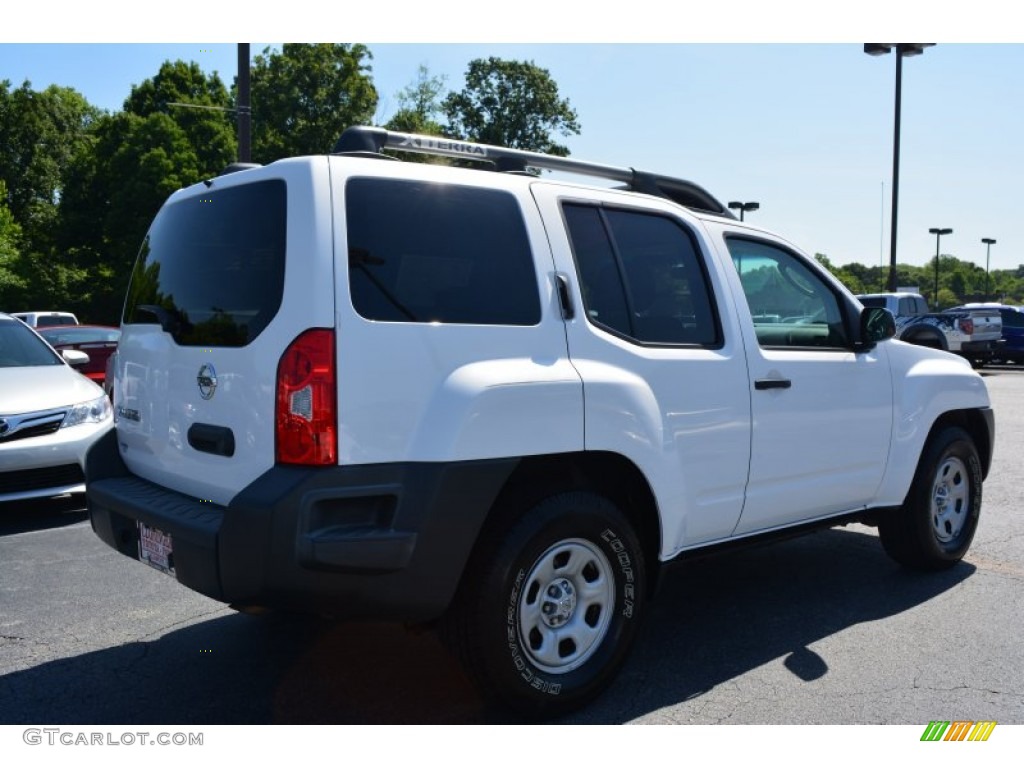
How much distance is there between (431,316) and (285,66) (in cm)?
4363

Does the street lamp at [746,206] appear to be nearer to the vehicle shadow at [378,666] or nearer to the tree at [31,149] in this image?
the vehicle shadow at [378,666]

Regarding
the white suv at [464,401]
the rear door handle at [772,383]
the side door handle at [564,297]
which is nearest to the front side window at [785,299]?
the white suv at [464,401]

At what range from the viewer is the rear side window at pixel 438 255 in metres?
3.01

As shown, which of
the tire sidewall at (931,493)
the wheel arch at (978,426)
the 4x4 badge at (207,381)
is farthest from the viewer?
the wheel arch at (978,426)

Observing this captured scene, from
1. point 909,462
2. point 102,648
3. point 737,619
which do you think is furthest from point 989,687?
point 102,648

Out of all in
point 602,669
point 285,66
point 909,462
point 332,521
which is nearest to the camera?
point 332,521

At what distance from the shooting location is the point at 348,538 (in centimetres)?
287

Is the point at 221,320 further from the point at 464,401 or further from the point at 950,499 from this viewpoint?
the point at 950,499

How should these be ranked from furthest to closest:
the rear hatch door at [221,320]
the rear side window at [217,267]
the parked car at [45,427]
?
the parked car at [45,427] < the rear side window at [217,267] < the rear hatch door at [221,320]

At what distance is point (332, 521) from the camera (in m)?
2.88

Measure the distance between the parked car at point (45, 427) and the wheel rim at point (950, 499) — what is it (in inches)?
198

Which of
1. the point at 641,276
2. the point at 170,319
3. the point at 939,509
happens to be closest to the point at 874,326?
the point at 939,509

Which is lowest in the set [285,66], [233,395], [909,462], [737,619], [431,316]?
[737,619]

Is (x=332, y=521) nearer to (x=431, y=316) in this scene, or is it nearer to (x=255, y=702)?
(x=431, y=316)
